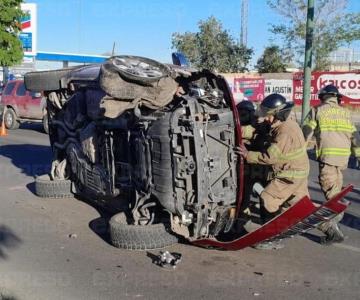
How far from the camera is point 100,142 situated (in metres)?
6.35

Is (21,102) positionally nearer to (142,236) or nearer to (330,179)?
(142,236)

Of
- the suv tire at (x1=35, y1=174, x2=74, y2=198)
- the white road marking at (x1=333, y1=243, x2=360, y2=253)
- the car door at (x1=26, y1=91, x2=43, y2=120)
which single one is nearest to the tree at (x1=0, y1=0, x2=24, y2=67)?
the car door at (x1=26, y1=91, x2=43, y2=120)

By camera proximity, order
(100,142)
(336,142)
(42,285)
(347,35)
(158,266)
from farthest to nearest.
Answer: (347,35) → (100,142) → (336,142) → (158,266) → (42,285)

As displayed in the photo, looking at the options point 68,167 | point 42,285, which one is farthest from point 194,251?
point 68,167

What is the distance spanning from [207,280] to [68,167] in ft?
12.3

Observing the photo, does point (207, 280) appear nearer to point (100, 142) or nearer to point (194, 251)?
point (194, 251)

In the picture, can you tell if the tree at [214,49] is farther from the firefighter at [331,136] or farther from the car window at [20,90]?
the firefighter at [331,136]

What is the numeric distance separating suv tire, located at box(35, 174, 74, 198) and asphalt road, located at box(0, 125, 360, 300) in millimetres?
855

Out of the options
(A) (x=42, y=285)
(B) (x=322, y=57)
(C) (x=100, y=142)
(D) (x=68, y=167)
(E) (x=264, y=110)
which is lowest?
(A) (x=42, y=285)

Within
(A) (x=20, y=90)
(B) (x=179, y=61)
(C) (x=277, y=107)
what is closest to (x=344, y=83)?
(A) (x=20, y=90)

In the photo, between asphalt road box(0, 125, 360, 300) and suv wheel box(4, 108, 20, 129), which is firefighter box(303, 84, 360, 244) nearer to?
asphalt road box(0, 125, 360, 300)

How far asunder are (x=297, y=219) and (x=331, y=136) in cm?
169

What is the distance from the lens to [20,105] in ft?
61.5

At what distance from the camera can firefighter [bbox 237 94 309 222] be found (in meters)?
5.08
